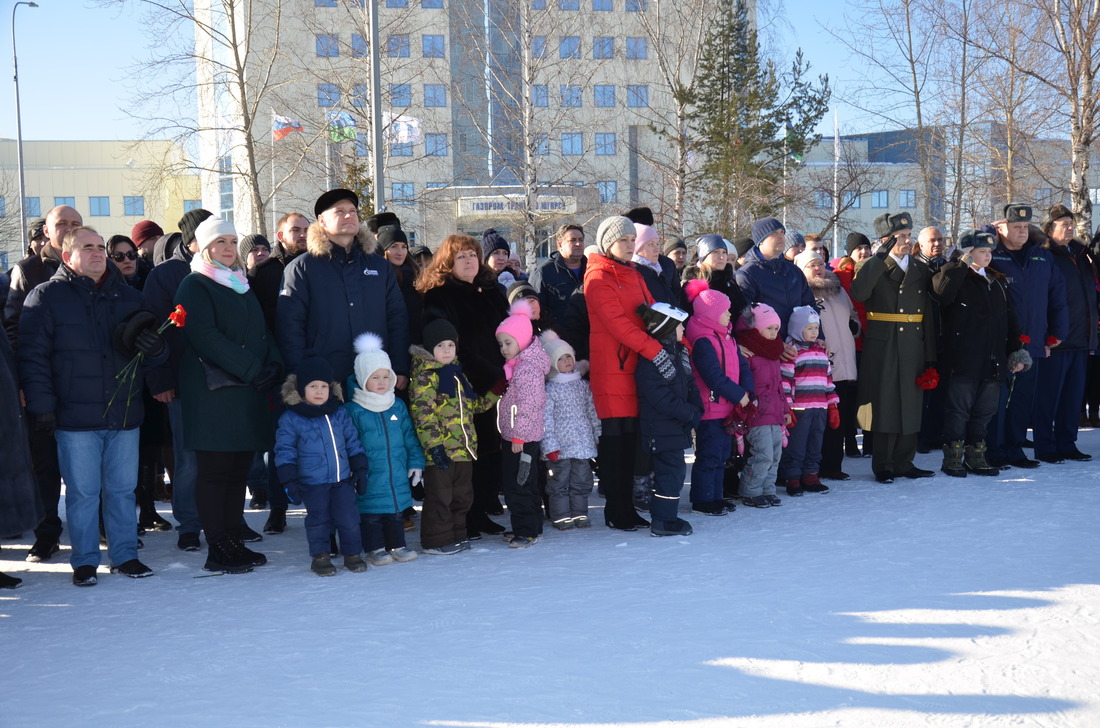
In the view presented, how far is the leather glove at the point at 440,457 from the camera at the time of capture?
5.96 metres

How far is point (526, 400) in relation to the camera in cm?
633

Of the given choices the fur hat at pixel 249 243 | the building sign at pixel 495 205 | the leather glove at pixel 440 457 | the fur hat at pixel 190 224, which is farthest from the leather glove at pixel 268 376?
the building sign at pixel 495 205

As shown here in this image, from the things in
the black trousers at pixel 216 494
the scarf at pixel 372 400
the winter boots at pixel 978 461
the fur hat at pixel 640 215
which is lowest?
the winter boots at pixel 978 461

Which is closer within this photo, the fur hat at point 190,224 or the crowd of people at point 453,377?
the crowd of people at point 453,377

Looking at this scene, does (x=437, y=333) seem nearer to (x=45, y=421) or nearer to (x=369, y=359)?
(x=369, y=359)

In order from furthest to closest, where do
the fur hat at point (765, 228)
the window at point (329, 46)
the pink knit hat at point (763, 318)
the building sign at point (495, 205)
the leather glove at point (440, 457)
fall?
the building sign at point (495, 205) → the window at point (329, 46) → the fur hat at point (765, 228) → the pink knit hat at point (763, 318) → the leather glove at point (440, 457)

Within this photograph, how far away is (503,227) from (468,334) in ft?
112

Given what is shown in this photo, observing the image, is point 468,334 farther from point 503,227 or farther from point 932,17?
point 503,227

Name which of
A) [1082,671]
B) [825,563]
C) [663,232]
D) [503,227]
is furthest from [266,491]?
[503,227]

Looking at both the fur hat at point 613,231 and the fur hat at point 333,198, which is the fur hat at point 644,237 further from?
the fur hat at point 333,198

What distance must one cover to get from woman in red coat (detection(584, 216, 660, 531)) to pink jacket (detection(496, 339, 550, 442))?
0.40 meters

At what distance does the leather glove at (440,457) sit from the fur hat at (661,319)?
152 cm

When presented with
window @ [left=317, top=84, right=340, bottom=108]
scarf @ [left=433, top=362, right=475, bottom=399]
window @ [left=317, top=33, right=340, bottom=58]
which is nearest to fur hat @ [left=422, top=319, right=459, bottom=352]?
scarf @ [left=433, top=362, right=475, bottom=399]

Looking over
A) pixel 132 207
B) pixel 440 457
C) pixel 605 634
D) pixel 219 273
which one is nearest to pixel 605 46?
pixel 219 273
